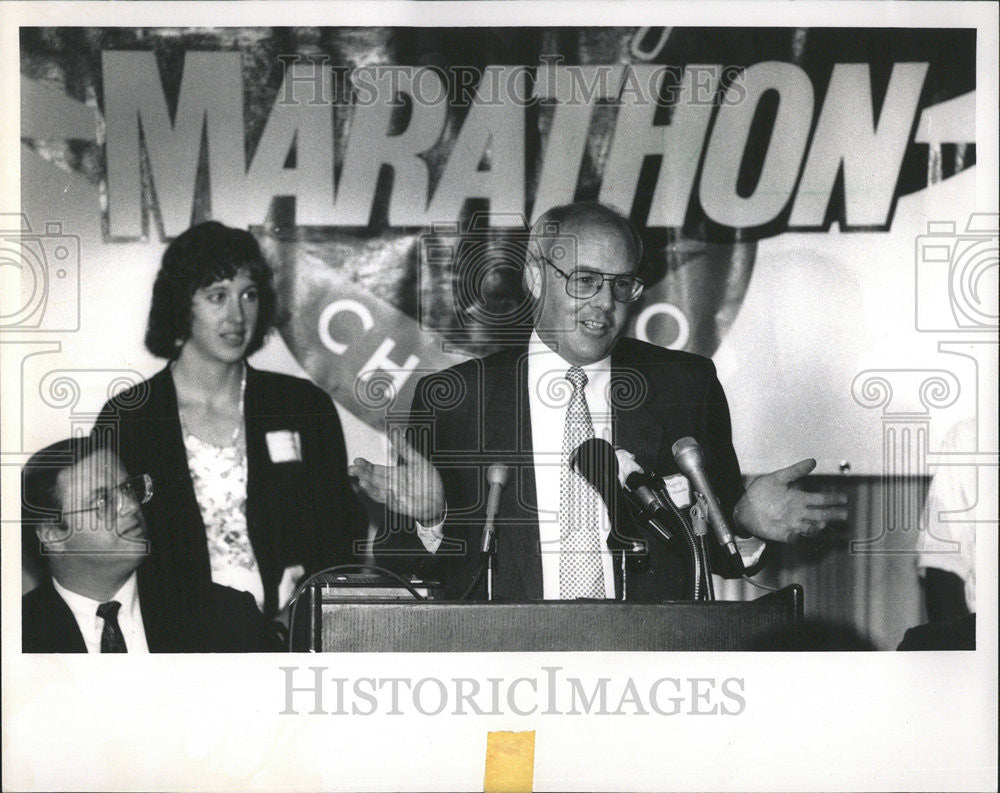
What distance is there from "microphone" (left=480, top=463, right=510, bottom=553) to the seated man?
59 cm

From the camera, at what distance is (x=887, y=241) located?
309 cm

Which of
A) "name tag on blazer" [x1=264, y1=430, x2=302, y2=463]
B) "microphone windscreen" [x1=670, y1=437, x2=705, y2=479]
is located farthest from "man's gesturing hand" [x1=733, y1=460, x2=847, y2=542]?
"name tag on blazer" [x1=264, y1=430, x2=302, y2=463]

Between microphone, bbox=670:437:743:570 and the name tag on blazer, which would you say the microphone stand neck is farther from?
the name tag on blazer

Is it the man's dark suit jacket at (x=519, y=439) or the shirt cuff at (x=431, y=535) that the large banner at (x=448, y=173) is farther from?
the shirt cuff at (x=431, y=535)

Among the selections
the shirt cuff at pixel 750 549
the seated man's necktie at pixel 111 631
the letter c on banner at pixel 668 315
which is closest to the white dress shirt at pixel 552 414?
the letter c on banner at pixel 668 315

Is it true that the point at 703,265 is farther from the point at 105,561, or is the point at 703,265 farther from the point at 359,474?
the point at 105,561

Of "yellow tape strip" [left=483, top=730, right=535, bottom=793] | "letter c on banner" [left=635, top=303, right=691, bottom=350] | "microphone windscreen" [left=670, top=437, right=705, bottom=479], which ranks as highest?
"letter c on banner" [left=635, top=303, right=691, bottom=350]

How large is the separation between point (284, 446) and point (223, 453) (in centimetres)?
15

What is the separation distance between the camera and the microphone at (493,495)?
3.02 m

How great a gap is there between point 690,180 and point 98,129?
59.0 inches

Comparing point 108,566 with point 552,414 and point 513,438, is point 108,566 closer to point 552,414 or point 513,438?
point 513,438

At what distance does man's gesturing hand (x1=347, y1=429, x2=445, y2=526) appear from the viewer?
3031 mm

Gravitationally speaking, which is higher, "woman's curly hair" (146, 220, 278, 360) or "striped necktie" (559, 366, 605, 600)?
"woman's curly hair" (146, 220, 278, 360)

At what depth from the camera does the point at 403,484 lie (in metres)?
3.03
